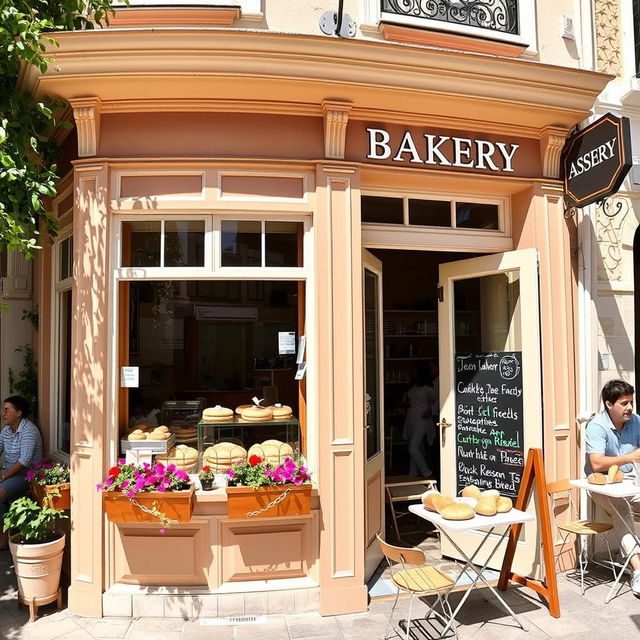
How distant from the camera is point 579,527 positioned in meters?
4.77

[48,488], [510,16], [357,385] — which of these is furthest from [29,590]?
[510,16]

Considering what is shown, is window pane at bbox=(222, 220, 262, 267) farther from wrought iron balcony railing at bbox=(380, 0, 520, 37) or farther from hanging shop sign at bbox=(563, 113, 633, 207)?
hanging shop sign at bbox=(563, 113, 633, 207)

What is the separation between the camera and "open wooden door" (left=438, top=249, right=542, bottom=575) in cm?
481

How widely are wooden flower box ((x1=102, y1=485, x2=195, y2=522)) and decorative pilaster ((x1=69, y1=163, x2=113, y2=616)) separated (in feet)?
0.84

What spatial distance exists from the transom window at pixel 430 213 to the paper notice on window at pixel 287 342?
1173 millimetres

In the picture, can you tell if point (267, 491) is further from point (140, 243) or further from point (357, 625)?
point (140, 243)

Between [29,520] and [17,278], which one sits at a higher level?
[17,278]

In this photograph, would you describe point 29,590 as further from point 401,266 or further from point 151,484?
point 401,266

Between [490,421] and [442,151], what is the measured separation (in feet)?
7.97

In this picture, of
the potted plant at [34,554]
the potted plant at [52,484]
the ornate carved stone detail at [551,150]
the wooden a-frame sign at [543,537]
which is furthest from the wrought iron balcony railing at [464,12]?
the potted plant at [34,554]

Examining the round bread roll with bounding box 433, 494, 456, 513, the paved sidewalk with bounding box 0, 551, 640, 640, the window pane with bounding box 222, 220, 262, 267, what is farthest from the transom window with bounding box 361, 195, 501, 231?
the paved sidewalk with bounding box 0, 551, 640, 640

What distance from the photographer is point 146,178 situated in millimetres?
4426

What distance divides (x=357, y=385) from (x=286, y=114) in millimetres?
2223

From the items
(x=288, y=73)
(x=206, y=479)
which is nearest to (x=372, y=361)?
(x=206, y=479)
